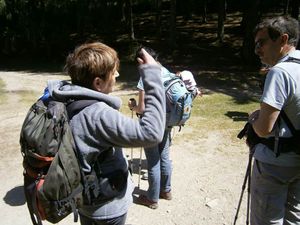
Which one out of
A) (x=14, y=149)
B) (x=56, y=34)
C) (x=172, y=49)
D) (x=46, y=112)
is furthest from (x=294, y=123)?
(x=56, y=34)

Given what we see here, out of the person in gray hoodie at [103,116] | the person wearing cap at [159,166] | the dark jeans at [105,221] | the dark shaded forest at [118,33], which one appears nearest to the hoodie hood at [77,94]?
the person in gray hoodie at [103,116]

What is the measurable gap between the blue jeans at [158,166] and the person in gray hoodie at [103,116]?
1.93m

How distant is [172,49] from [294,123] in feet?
57.4

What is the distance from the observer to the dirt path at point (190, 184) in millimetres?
4340

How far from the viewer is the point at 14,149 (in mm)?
6465

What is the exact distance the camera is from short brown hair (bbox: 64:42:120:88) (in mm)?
2047

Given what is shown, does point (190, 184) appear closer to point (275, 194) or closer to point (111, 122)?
point (275, 194)

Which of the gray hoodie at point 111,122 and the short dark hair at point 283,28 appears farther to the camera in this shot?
the short dark hair at point 283,28

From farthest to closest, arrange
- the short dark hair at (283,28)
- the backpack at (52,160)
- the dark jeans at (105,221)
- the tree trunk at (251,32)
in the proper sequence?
the tree trunk at (251,32)
the short dark hair at (283,28)
the dark jeans at (105,221)
the backpack at (52,160)

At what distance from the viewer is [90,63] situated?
2.04 m

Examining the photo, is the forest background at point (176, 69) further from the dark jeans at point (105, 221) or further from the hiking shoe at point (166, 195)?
the dark jeans at point (105, 221)

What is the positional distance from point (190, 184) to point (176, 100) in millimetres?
1622

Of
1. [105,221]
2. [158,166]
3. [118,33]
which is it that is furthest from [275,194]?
[118,33]

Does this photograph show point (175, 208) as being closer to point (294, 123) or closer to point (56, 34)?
point (294, 123)
